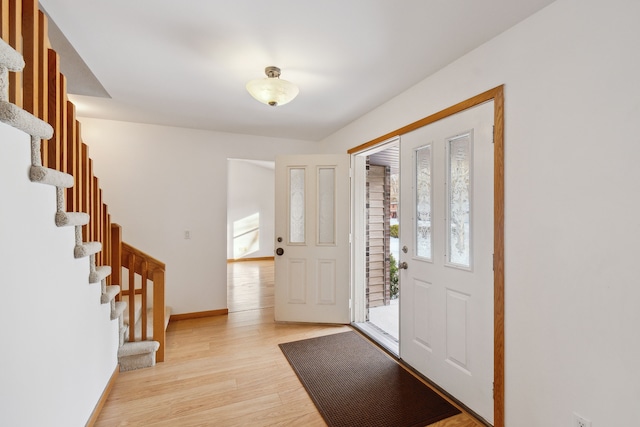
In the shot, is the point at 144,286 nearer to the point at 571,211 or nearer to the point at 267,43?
the point at 267,43

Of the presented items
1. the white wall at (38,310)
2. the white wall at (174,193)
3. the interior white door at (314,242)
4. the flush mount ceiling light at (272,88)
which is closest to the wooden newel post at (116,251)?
the white wall at (38,310)

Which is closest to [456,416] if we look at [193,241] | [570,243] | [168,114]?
[570,243]

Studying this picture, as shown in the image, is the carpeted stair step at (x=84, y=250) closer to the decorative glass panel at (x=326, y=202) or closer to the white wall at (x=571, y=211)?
the decorative glass panel at (x=326, y=202)

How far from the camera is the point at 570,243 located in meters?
1.38

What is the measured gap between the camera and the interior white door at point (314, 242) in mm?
3361

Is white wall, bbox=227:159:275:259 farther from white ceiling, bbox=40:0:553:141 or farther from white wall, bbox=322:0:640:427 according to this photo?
white wall, bbox=322:0:640:427

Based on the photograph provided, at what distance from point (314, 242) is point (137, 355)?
6.44ft

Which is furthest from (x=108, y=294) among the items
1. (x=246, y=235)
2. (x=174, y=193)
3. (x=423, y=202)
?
(x=246, y=235)

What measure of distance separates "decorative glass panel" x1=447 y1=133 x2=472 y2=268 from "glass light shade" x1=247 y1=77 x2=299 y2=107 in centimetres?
121

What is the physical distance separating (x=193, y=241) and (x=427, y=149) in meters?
2.94

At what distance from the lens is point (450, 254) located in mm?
2051

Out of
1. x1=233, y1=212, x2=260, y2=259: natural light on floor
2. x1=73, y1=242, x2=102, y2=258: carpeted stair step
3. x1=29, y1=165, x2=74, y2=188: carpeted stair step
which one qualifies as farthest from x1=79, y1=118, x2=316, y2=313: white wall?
x1=233, y1=212, x2=260, y2=259: natural light on floor

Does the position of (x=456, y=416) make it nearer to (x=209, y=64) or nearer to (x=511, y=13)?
(x=511, y=13)

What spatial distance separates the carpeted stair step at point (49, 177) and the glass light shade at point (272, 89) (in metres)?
1.21
